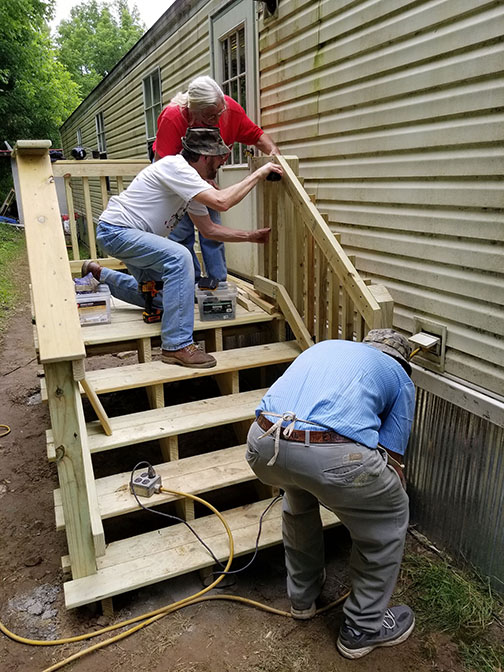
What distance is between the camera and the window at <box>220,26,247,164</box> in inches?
188

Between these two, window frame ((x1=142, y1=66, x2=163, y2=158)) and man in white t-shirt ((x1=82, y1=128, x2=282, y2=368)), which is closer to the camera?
man in white t-shirt ((x1=82, y1=128, x2=282, y2=368))

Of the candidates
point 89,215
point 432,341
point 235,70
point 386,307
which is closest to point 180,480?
point 386,307


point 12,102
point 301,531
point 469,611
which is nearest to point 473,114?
point 301,531

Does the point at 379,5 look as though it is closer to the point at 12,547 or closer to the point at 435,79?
the point at 435,79

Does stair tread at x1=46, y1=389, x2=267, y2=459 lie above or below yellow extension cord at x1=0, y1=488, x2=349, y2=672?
above

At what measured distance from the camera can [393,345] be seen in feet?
6.95

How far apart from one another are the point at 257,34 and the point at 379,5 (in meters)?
1.73

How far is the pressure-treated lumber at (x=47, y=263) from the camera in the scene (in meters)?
2.01

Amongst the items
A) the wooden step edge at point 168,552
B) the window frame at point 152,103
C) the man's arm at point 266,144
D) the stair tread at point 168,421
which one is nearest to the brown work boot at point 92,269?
the stair tread at point 168,421

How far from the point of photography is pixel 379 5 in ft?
9.55

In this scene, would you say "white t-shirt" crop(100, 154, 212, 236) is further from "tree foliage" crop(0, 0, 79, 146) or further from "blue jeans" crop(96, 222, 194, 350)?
"tree foliage" crop(0, 0, 79, 146)

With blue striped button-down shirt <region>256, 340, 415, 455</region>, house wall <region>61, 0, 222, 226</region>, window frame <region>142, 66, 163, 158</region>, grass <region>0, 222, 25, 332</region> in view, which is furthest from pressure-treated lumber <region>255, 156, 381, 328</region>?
grass <region>0, 222, 25, 332</region>

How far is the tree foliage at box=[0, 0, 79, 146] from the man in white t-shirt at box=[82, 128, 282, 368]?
18160 mm

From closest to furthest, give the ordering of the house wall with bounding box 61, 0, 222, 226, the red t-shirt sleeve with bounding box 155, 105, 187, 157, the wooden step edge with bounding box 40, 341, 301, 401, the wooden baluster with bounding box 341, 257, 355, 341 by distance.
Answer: the wooden baluster with bounding box 341, 257, 355, 341, the wooden step edge with bounding box 40, 341, 301, 401, the red t-shirt sleeve with bounding box 155, 105, 187, 157, the house wall with bounding box 61, 0, 222, 226
